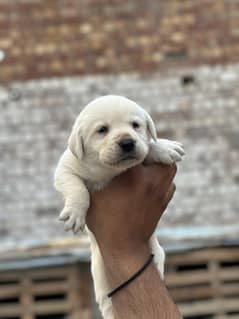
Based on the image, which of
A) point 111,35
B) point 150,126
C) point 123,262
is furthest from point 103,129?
point 111,35

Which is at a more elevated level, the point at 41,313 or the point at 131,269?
the point at 41,313

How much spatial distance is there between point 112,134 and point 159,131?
514 cm

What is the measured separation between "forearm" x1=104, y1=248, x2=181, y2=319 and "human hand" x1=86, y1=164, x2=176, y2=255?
0.04 meters

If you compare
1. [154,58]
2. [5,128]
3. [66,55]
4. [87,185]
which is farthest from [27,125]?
[87,185]

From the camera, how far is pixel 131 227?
7.71 feet

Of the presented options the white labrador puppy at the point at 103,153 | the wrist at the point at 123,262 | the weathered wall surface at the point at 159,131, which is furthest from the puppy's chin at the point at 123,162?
the weathered wall surface at the point at 159,131

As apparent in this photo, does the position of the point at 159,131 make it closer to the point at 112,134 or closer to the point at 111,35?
the point at 111,35

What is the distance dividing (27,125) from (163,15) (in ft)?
5.73

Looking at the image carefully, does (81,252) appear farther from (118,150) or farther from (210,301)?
(118,150)

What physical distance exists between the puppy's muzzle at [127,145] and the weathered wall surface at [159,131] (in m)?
5.02

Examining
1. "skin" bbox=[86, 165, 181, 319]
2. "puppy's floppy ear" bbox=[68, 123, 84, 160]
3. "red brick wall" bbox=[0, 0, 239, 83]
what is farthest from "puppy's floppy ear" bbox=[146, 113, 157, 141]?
"red brick wall" bbox=[0, 0, 239, 83]

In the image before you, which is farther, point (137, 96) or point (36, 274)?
point (137, 96)

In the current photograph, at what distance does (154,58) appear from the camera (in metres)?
7.65

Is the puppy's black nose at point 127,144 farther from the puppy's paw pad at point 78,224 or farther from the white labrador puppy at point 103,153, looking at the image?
the puppy's paw pad at point 78,224
